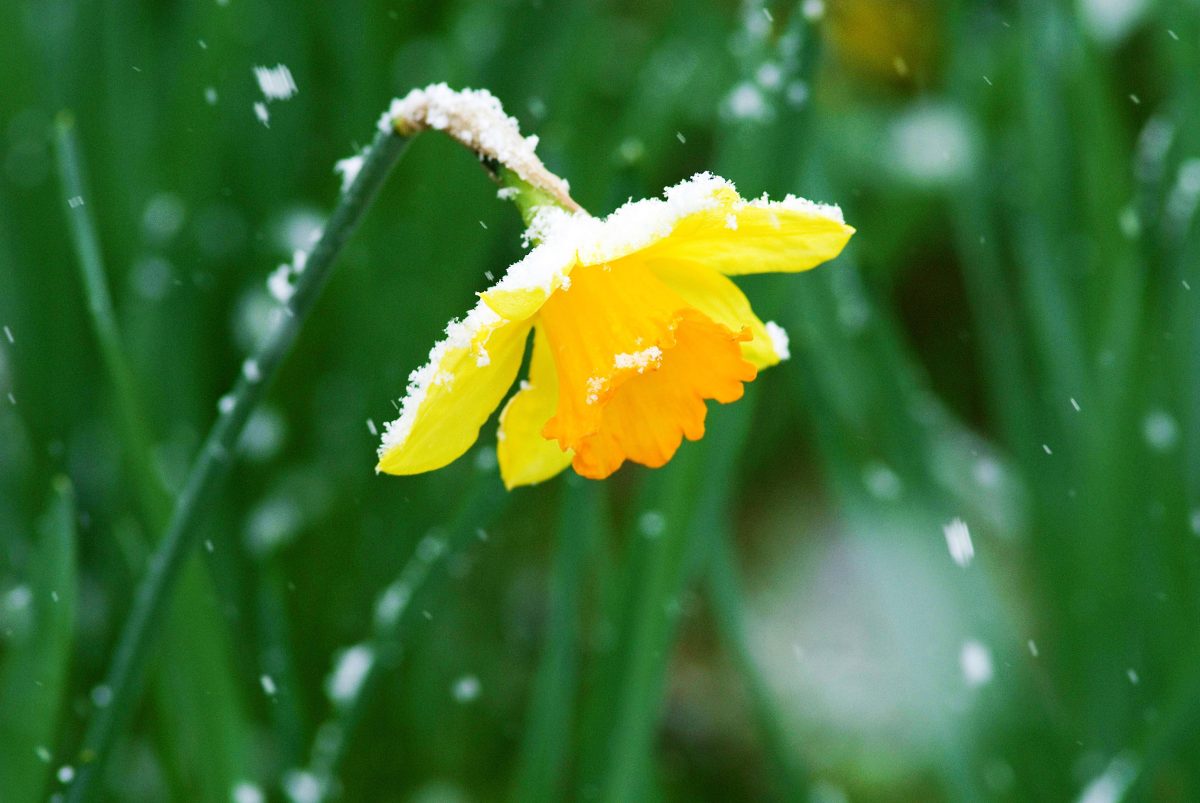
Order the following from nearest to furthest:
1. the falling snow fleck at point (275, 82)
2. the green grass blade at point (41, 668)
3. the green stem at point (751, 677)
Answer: the green grass blade at point (41, 668) → the green stem at point (751, 677) → the falling snow fleck at point (275, 82)

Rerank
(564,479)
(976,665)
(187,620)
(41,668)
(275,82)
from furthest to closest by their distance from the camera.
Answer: (275,82) → (976,665) → (564,479) → (187,620) → (41,668)

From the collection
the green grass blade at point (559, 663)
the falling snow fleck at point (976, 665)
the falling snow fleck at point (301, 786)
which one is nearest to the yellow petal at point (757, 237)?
the green grass blade at point (559, 663)

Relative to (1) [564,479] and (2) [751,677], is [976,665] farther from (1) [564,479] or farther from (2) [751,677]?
(1) [564,479]

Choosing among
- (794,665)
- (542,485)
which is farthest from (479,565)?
(794,665)

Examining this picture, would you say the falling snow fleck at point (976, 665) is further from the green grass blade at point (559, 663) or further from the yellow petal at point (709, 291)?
the yellow petal at point (709, 291)

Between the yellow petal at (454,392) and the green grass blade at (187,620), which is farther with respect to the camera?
the green grass blade at (187,620)

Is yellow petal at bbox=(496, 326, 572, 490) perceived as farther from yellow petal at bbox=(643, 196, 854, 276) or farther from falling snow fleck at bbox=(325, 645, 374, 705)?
falling snow fleck at bbox=(325, 645, 374, 705)

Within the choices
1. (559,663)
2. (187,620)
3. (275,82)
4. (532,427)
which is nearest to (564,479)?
(559,663)

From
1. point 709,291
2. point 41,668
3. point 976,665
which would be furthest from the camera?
point 976,665
